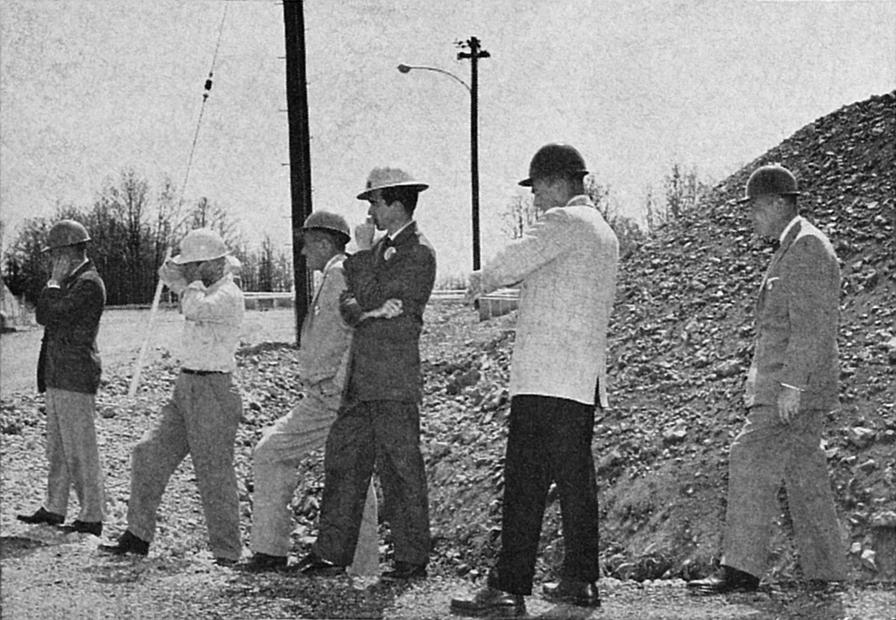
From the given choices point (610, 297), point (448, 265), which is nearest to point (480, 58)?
point (448, 265)

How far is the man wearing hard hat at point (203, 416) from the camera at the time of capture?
5.60 meters

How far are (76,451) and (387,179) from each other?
93.1 inches

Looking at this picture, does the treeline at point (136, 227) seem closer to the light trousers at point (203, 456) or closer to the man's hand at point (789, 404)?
the light trousers at point (203, 456)

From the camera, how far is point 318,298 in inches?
214

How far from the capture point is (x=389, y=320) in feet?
16.3

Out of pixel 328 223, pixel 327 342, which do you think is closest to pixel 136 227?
pixel 328 223

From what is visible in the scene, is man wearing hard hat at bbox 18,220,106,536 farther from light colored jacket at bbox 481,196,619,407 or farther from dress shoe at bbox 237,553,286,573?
light colored jacket at bbox 481,196,619,407

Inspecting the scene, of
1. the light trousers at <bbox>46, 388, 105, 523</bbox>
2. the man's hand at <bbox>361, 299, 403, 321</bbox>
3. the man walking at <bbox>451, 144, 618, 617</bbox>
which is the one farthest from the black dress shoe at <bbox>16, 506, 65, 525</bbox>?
the man walking at <bbox>451, 144, 618, 617</bbox>

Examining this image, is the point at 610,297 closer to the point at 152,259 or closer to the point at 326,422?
the point at 326,422

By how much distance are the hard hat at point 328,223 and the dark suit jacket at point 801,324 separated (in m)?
1.93

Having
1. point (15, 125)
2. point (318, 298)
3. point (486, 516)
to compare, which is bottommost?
point (486, 516)

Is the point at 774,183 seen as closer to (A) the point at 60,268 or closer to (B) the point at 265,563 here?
(B) the point at 265,563

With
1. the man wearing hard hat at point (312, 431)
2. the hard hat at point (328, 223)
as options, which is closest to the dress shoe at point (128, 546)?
the man wearing hard hat at point (312, 431)

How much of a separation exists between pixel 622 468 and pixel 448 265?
5.98 feet
